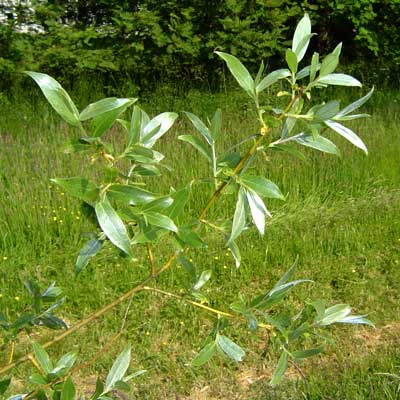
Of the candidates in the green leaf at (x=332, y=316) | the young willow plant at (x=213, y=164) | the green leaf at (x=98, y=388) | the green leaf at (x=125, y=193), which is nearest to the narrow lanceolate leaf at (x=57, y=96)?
the young willow plant at (x=213, y=164)

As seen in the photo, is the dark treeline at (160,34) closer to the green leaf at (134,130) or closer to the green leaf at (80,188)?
the green leaf at (134,130)

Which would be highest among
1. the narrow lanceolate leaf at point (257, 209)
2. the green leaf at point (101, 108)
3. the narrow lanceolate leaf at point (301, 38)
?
the narrow lanceolate leaf at point (301, 38)

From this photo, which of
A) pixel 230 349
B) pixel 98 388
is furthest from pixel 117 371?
pixel 230 349

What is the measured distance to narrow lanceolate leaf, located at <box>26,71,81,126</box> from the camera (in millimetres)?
1096

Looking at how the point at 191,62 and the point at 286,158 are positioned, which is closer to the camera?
the point at 286,158

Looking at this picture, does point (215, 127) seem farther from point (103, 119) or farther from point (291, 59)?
point (103, 119)

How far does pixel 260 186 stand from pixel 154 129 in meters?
0.25

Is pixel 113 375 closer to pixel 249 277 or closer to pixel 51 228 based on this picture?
pixel 249 277

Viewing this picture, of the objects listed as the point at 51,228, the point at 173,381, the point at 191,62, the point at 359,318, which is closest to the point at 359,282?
the point at 173,381

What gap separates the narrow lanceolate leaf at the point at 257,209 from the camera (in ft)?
3.96

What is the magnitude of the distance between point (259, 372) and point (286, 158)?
2.42 metres

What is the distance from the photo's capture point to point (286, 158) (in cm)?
562

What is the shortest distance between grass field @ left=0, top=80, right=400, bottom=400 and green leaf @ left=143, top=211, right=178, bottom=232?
1.49 metres

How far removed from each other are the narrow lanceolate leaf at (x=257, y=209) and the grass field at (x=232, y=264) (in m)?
1.54
